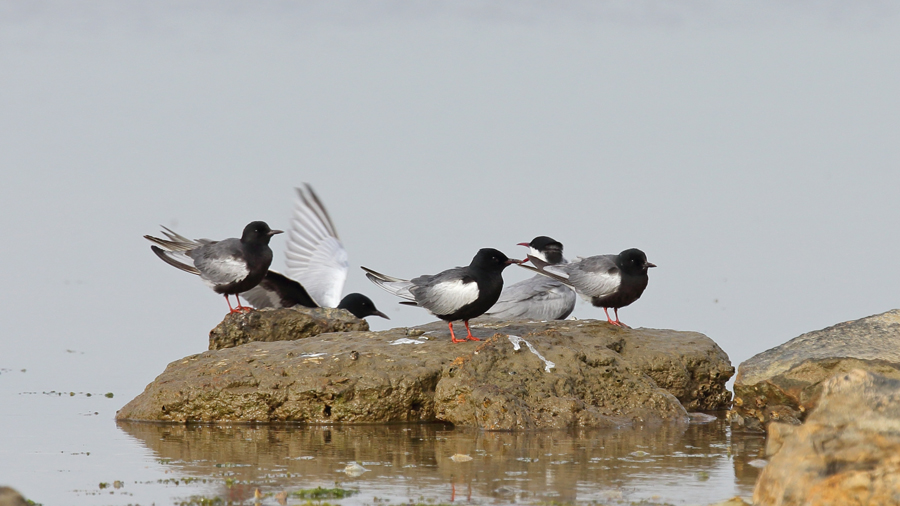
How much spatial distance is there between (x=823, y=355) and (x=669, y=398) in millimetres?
1643

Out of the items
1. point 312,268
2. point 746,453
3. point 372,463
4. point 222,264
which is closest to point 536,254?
point 312,268

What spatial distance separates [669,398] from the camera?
9250mm

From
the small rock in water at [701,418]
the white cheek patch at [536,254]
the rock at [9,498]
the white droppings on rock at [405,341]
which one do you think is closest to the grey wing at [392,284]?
the white droppings on rock at [405,341]

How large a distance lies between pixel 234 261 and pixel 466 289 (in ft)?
11.1

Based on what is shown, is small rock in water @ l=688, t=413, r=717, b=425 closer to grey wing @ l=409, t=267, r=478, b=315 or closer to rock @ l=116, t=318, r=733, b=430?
rock @ l=116, t=318, r=733, b=430

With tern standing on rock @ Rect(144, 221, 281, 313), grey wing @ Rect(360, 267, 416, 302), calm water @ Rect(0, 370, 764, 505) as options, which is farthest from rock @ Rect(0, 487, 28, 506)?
tern standing on rock @ Rect(144, 221, 281, 313)

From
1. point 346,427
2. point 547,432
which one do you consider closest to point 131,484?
point 346,427

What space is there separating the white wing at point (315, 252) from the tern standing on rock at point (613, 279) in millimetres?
4177

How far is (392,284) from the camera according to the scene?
430 inches

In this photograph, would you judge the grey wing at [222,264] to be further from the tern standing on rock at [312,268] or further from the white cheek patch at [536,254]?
the white cheek patch at [536,254]

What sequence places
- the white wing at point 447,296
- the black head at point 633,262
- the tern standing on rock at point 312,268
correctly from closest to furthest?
1. the white wing at point 447,296
2. the black head at point 633,262
3. the tern standing on rock at point 312,268

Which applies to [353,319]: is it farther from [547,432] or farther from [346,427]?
[547,432]

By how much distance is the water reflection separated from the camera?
5.84 meters

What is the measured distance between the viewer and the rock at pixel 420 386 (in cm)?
870
